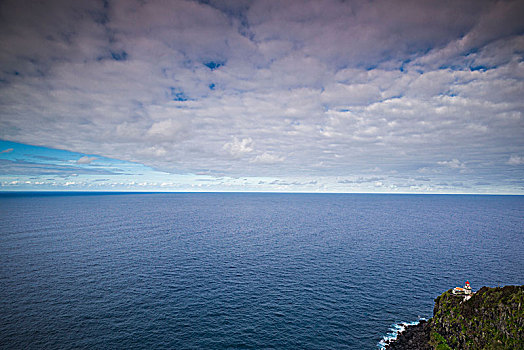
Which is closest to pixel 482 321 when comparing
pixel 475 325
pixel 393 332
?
pixel 475 325

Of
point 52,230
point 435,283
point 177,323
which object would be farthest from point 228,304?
point 52,230

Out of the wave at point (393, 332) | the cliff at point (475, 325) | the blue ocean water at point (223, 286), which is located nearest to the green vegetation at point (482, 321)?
the cliff at point (475, 325)

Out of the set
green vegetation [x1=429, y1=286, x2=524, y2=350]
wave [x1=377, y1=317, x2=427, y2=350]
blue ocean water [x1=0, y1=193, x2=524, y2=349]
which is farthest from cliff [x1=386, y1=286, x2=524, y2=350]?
blue ocean water [x1=0, y1=193, x2=524, y2=349]

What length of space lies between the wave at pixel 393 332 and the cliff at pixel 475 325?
0.94m

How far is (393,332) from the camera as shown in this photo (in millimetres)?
49344

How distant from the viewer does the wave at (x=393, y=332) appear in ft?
150

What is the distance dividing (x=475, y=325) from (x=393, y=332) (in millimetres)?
13581

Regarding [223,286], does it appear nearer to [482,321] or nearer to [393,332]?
[393,332]

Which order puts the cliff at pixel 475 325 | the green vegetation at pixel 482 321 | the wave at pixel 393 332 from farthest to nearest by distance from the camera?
the wave at pixel 393 332 → the cliff at pixel 475 325 → the green vegetation at pixel 482 321

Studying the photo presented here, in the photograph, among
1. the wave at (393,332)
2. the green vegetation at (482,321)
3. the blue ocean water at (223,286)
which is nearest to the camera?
the green vegetation at (482,321)

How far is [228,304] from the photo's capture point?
2261 inches

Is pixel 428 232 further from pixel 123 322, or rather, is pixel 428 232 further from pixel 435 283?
pixel 123 322

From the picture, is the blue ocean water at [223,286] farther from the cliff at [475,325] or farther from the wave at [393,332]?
the cliff at [475,325]

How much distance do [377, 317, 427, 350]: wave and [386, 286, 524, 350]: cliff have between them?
37.0 inches
